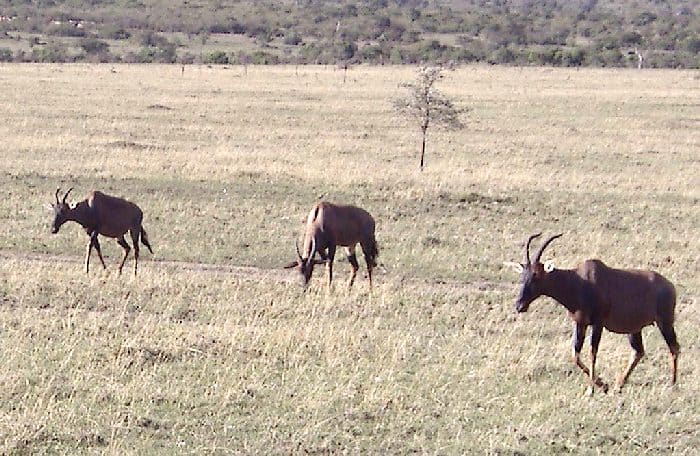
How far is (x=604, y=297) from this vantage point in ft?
33.9

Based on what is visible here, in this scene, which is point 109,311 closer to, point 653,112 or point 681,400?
point 681,400

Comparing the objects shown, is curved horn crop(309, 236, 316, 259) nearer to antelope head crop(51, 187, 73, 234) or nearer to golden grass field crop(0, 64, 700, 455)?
golden grass field crop(0, 64, 700, 455)

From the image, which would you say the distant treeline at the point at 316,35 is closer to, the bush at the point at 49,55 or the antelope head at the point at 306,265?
the bush at the point at 49,55

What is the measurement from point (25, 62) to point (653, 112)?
42.2 meters

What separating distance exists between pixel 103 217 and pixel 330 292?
147 inches

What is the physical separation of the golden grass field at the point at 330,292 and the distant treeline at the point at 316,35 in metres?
42.5

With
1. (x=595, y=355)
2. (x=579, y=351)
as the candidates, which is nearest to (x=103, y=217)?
(x=579, y=351)

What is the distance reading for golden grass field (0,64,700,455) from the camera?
8.86 m

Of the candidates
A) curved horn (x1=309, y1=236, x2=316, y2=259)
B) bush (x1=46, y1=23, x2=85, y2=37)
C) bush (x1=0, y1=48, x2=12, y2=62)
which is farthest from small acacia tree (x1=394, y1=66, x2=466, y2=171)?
bush (x1=46, y1=23, x2=85, y2=37)

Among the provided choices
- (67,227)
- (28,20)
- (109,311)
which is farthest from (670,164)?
(28,20)

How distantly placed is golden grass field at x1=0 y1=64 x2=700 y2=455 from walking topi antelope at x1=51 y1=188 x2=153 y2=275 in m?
0.50

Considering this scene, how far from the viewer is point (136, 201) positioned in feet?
69.7

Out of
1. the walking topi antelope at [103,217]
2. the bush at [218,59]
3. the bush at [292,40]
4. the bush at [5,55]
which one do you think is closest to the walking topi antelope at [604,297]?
the walking topi antelope at [103,217]

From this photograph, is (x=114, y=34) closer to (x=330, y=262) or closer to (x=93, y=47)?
(x=93, y=47)
